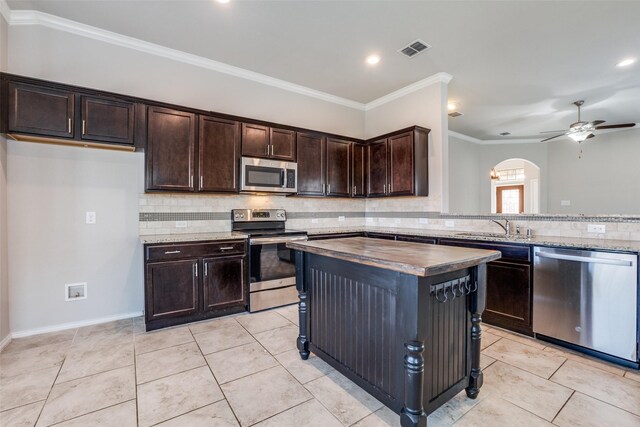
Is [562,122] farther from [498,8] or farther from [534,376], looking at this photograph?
[534,376]

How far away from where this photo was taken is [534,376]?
210cm

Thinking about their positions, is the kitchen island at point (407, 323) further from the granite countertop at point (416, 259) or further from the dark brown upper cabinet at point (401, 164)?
the dark brown upper cabinet at point (401, 164)

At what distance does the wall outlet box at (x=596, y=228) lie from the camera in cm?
277

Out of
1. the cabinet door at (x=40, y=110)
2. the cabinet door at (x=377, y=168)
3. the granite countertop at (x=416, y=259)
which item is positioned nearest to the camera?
the granite countertop at (x=416, y=259)

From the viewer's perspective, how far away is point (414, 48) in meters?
3.36

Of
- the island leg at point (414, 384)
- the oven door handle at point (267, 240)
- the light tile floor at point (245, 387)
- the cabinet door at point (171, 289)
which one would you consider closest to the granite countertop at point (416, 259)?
the island leg at point (414, 384)

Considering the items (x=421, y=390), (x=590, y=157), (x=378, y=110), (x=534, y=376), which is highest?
(x=378, y=110)

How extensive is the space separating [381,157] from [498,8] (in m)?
2.20

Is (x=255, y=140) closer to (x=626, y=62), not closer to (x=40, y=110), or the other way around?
(x=40, y=110)

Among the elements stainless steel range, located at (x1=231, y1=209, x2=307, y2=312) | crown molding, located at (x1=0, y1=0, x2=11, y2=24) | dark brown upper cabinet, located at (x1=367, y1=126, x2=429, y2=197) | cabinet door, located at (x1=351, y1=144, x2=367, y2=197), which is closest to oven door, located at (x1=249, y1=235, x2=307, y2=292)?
stainless steel range, located at (x1=231, y1=209, x2=307, y2=312)

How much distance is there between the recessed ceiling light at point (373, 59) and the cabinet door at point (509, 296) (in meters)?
2.73

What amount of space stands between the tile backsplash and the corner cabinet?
618 millimetres

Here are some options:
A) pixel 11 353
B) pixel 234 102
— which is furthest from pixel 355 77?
pixel 11 353

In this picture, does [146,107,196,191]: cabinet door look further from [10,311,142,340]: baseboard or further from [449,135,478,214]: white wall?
[449,135,478,214]: white wall
